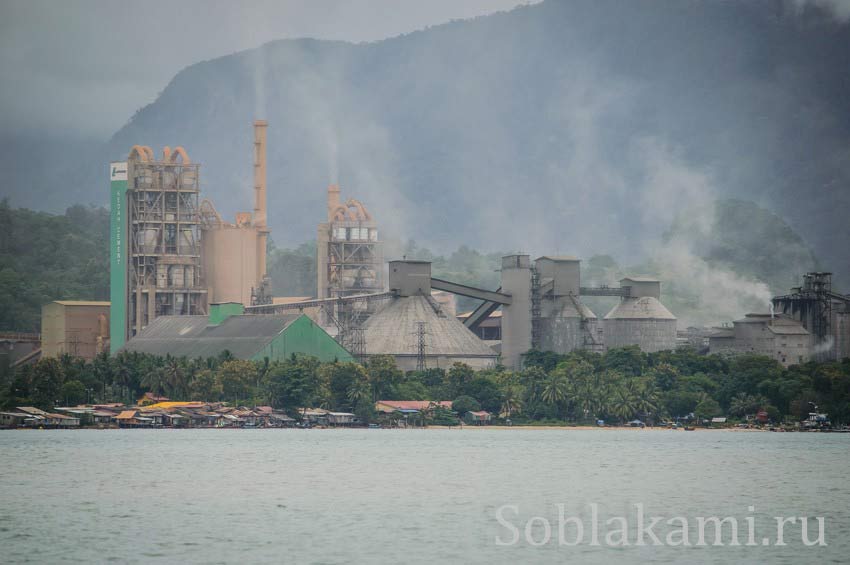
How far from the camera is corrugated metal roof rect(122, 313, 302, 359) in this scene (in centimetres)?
16875

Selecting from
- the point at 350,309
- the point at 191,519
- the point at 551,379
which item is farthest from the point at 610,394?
the point at 191,519

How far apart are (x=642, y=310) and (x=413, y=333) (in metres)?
31.2

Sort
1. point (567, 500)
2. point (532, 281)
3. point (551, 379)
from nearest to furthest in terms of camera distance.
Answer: point (567, 500) → point (551, 379) → point (532, 281)

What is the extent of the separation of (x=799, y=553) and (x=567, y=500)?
21894 mm

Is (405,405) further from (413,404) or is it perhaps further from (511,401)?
(511,401)

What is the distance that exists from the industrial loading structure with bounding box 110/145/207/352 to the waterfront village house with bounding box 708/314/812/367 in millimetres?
68281

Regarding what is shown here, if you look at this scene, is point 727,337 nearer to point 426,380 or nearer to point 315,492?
point 426,380

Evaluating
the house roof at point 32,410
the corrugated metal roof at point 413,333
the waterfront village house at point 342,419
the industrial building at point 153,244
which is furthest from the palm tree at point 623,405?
the house roof at point 32,410

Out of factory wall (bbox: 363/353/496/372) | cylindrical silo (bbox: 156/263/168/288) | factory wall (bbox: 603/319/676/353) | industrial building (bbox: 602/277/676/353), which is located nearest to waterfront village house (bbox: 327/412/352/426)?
factory wall (bbox: 363/353/496/372)

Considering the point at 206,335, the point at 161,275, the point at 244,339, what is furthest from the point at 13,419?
the point at 161,275

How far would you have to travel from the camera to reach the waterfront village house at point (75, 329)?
187625 millimetres

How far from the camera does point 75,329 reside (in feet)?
625

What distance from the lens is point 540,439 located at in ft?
490

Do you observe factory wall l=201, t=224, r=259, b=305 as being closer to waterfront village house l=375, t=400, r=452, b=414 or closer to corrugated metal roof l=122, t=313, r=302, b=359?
corrugated metal roof l=122, t=313, r=302, b=359
